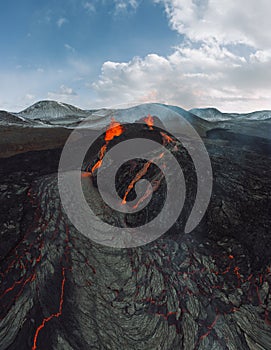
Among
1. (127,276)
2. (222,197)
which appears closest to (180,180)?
(222,197)

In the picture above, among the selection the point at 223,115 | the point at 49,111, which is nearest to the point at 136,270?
the point at 49,111

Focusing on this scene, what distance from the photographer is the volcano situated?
22.5 feet

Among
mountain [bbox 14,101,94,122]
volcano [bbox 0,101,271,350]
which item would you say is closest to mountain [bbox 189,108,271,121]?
mountain [bbox 14,101,94,122]

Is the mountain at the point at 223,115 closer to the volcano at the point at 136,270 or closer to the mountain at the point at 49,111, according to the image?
the mountain at the point at 49,111

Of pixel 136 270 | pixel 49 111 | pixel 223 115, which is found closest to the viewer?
pixel 136 270

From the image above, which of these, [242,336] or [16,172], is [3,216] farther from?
[242,336]

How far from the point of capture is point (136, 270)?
8.95 metres

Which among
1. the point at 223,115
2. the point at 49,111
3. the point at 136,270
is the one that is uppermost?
the point at 49,111

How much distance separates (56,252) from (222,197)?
8180 millimetres

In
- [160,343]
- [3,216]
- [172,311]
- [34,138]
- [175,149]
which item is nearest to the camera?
[160,343]

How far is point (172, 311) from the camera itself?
7.81 metres

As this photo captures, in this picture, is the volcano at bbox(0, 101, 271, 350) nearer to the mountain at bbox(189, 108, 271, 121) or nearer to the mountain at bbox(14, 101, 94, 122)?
the mountain at bbox(14, 101, 94, 122)

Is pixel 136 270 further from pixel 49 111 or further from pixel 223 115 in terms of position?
pixel 223 115

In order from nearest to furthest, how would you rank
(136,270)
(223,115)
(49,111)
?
(136,270) < (49,111) < (223,115)
